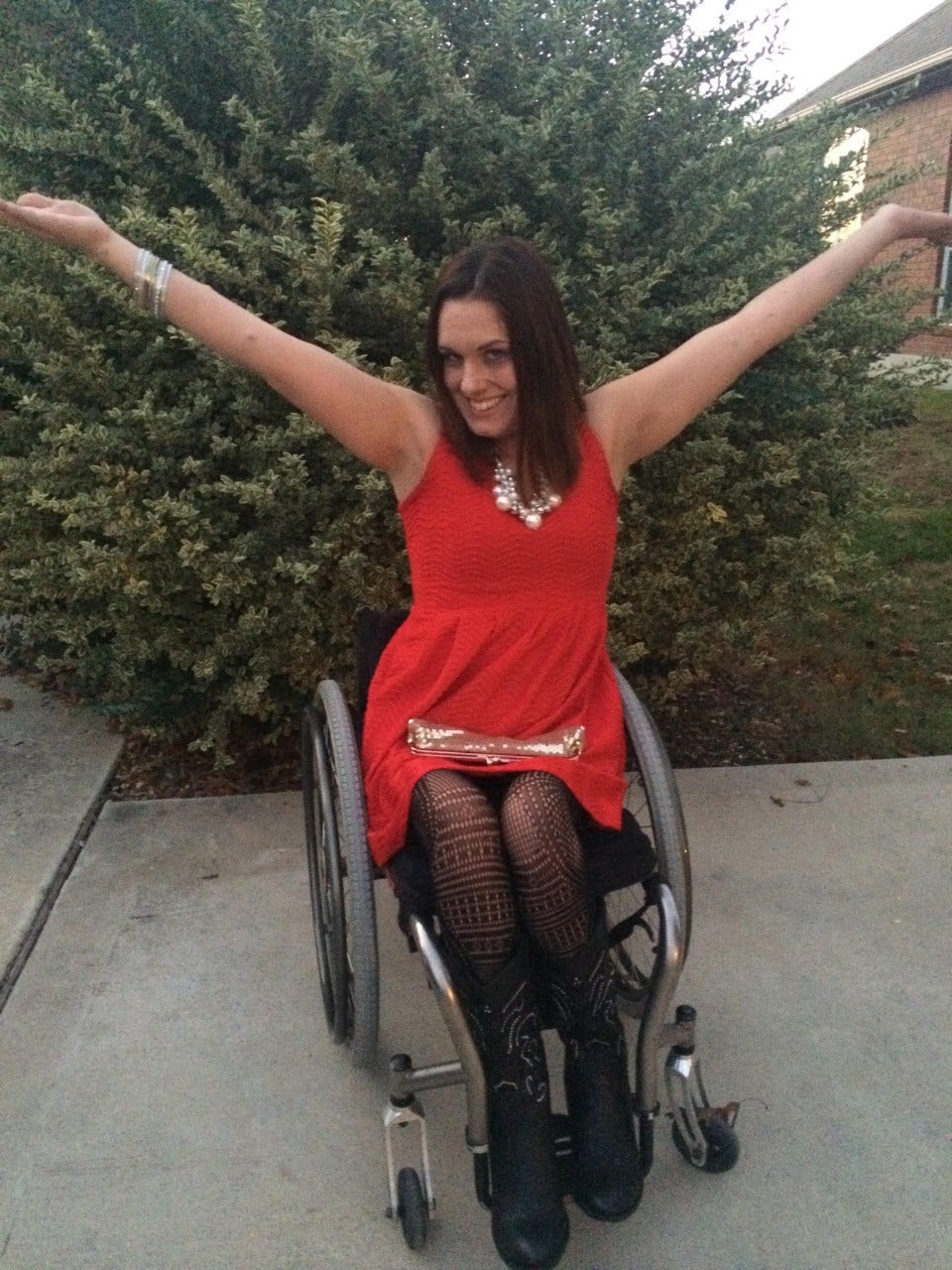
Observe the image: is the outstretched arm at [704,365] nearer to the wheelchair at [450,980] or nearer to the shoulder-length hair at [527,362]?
the shoulder-length hair at [527,362]

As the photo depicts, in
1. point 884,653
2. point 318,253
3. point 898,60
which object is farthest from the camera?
point 898,60

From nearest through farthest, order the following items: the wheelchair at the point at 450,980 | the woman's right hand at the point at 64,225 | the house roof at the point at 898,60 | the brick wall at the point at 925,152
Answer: the wheelchair at the point at 450,980 → the woman's right hand at the point at 64,225 → the brick wall at the point at 925,152 → the house roof at the point at 898,60

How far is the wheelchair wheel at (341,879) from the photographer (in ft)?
6.50

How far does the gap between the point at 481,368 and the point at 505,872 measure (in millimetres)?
918

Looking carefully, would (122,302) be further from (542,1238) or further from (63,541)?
(542,1238)

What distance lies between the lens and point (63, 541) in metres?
3.30

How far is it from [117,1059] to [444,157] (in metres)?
2.43

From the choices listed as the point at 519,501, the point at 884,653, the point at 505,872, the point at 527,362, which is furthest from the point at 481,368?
the point at 884,653

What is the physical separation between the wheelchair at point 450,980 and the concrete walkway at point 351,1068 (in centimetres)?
12

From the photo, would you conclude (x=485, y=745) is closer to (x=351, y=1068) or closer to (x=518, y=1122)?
(x=518, y=1122)

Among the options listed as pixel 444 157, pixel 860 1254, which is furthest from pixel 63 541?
pixel 860 1254

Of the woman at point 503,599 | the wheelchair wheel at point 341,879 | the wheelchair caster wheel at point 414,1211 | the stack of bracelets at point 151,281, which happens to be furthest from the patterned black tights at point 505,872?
the stack of bracelets at point 151,281

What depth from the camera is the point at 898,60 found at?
1262 cm

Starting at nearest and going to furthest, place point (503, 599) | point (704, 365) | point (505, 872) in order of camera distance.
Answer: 1. point (505, 872)
2. point (503, 599)
3. point (704, 365)
